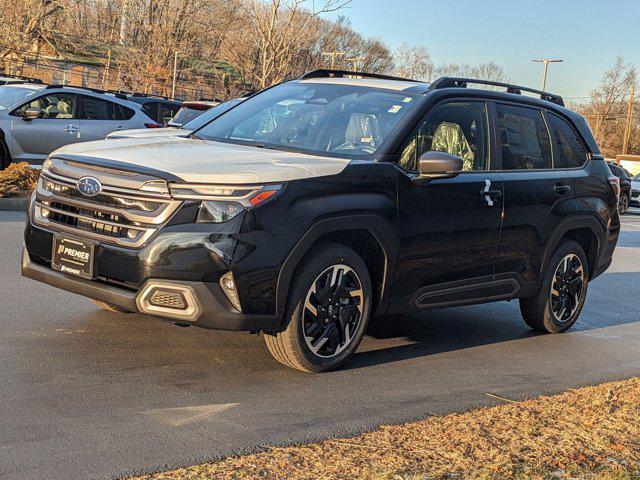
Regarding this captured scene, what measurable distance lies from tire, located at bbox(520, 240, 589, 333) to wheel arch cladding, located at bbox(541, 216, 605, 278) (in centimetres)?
10

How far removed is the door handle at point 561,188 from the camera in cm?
749

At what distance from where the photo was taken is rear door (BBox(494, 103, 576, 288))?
277 inches

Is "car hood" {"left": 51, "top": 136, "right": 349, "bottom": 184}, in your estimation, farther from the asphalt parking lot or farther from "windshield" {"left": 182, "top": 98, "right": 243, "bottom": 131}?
the asphalt parking lot

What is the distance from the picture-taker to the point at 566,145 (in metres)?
7.96

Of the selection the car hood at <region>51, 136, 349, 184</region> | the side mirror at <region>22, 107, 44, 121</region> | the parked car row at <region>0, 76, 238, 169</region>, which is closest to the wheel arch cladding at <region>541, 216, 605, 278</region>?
the car hood at <region>51, 136, 349, 184</region>

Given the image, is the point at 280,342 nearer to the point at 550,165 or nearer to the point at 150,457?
the point at 150,457

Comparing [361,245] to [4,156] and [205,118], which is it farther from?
[4,156]

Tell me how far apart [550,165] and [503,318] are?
168 centimetres

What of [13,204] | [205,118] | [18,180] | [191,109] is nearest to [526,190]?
[205,118]

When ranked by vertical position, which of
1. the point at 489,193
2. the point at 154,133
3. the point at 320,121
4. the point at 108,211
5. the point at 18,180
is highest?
the point at 320,121

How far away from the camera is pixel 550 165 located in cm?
764

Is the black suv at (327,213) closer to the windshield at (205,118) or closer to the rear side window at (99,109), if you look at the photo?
the windshield at (205,118)

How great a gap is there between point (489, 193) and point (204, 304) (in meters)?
2.53

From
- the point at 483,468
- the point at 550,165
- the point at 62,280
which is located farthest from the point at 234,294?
the point at 550,165
